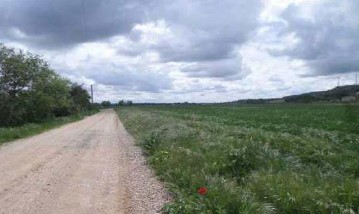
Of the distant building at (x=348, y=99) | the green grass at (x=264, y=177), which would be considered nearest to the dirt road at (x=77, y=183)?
the green grass at (x=264, y=177)

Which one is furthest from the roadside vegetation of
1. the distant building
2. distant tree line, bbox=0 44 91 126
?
the distant building

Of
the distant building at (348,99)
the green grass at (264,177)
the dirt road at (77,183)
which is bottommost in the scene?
the dirt road at (77,183)

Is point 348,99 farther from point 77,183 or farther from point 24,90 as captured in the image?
point 24,90

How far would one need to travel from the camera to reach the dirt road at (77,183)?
32.1 ft

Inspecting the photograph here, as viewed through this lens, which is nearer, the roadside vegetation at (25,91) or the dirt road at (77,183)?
the dirt road at (77,183)

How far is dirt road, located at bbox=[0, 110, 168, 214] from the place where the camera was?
9.77m

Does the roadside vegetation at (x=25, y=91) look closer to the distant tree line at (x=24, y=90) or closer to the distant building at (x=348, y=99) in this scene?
the distant tree line at (x=24, y=90)

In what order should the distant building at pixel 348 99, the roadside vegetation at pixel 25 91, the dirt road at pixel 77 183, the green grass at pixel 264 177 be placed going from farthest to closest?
the roadside vegetation at pixel 25 91 < the dirt road at pixel 77 183 < the green grass at pixel 264 177 < the distant building at pixel 348 99

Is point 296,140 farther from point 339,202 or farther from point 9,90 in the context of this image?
point 9,90

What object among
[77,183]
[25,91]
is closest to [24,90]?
[25,91]

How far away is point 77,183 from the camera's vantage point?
1242 centimetres

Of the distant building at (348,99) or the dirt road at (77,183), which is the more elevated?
the distant building at (348,99)

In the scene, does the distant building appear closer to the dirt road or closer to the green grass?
the green grass

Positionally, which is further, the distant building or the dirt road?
the dirt road
